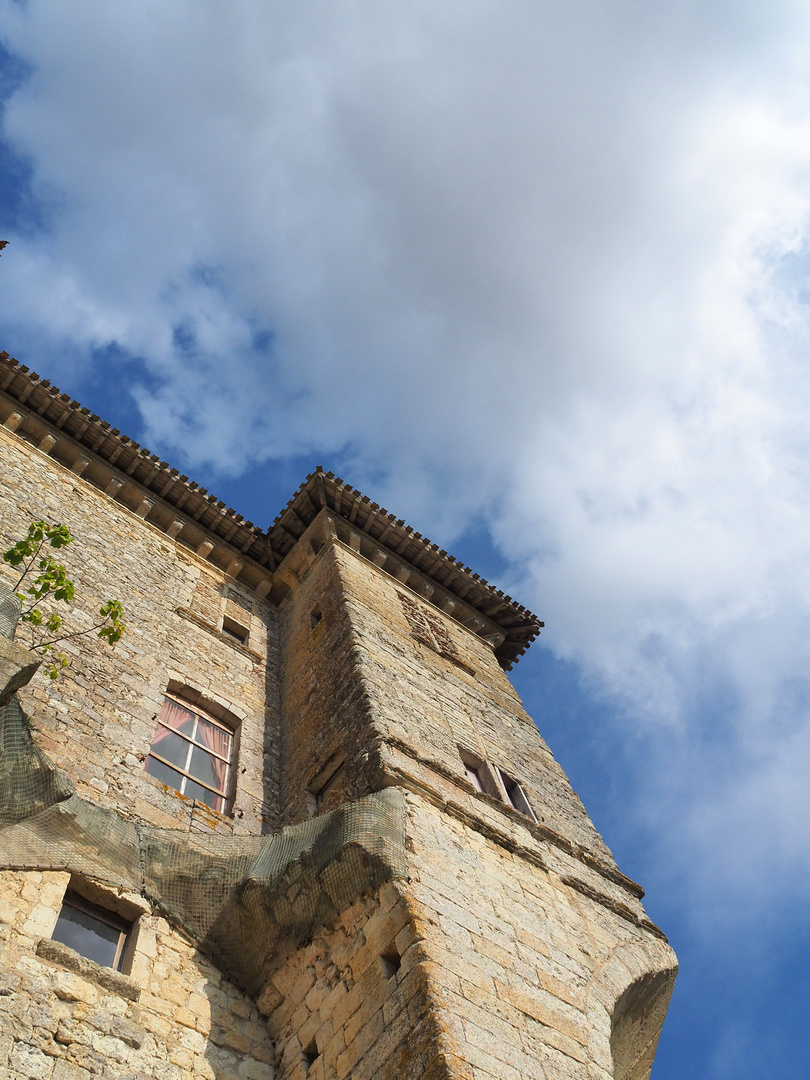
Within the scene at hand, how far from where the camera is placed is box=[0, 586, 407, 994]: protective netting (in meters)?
6.27

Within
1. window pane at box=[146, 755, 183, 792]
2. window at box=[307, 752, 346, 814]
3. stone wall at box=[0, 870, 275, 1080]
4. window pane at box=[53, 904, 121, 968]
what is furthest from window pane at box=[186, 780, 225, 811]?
window pane at box=[53, 904, 121, 968]

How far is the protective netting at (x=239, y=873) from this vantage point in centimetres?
627

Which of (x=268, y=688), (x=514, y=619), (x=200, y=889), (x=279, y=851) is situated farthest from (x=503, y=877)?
(x=514, y=619)

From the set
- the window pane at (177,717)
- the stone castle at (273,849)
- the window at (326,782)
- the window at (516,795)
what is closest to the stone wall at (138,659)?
the stone castle at (273,849)

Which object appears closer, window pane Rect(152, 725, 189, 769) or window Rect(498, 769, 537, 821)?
window pane Rect(152, 725, 189, 769)

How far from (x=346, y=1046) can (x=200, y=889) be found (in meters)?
1.57

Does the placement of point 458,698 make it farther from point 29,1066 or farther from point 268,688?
point 29,1066

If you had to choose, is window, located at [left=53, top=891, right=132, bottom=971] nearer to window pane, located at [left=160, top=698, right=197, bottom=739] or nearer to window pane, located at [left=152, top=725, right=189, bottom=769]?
window pane, located at [left=152, top=725, right=189, bottom=769]

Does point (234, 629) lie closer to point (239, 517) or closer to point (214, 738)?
point (239, 517)

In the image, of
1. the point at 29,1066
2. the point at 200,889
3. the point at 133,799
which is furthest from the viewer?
the point at 133,799

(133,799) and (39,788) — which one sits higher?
(133,799)

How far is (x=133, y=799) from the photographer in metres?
7.35

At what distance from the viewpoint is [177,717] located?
9070 millimetres

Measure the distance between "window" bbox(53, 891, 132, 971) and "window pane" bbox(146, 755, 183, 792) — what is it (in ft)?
6.02
